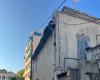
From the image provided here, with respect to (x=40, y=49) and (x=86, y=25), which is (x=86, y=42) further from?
(x=40, y=49)

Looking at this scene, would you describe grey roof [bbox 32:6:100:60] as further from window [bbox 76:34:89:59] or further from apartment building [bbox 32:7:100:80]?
window [bbox 76:34:89:59]

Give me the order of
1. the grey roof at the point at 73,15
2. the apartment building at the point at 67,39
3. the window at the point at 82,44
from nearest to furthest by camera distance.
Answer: the apartment building at the point at 67,39
the window at the point at 82,44
the grey roof at the point at 73,15

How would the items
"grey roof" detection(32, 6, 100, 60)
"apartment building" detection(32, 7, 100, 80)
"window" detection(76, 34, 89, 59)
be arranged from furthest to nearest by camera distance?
"grey roof" detection(32, 6, 100, 60) → "window" detection(76, 34, 89, 59) → "apartment building" detection(32, 7, 100, 80)

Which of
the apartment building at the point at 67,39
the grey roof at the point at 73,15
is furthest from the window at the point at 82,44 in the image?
the grey roof at the point at 73,15

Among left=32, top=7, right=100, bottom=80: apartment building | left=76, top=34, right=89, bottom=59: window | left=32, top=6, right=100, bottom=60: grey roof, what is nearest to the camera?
left=32, top=7, right=100, bottom=80: apartment building

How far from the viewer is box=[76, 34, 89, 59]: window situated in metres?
16.7

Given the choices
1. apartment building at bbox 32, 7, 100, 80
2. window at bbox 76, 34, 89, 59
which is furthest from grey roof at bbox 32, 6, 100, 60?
window at bbox 76, 34, 89, 59

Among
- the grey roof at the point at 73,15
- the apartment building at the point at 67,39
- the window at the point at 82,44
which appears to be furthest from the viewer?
the grey roof at the point at 73,15

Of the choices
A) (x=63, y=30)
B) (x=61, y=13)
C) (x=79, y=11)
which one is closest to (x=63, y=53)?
(x=63, y=30)

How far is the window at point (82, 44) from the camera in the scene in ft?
54.9

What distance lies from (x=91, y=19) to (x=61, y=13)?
3.42 meters

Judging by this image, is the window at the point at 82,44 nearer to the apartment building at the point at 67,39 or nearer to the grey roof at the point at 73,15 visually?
the apartment building at the point at 67,39

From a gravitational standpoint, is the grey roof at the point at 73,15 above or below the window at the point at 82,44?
above

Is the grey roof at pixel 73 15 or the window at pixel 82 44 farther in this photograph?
the grey roof at pixel 73 15
